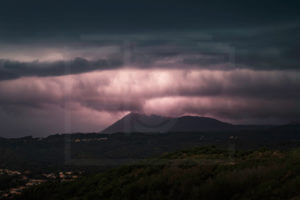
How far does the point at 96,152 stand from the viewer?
19650cm

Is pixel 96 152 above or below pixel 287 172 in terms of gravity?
below

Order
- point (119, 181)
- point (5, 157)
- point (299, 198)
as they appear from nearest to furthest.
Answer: point (299, 198) < point (119, 181) < point (5, 157)

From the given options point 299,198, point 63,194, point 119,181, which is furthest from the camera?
point 63,194

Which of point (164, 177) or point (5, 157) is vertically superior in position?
point (164, 177)

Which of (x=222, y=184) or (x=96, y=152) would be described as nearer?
(x=222, y=184)

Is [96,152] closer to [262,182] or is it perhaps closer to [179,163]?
[179,163]

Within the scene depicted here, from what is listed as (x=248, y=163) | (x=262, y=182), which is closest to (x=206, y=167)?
(x=248, y=163)

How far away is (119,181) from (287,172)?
49.1 ft

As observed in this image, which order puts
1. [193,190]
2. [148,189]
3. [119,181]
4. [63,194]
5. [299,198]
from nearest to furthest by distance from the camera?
[299,198] < [193,190] < [148,189] < [119,181] < [63,194]

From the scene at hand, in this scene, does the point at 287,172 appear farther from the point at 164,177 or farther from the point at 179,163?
the point at 179,163

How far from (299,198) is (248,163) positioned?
991 cm

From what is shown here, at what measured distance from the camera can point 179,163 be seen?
104 ft

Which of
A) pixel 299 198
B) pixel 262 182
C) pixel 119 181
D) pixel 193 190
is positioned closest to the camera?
pixel 299 198

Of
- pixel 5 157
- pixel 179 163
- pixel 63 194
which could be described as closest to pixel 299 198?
pixel 179 163
